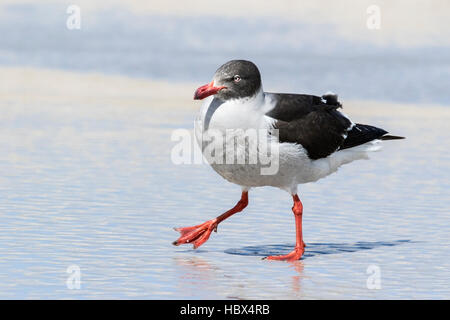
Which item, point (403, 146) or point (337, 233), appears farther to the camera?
point (403, 146)

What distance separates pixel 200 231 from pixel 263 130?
156 centimetres

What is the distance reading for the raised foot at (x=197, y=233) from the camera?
10.9m

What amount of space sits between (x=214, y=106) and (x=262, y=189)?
13.1 ft

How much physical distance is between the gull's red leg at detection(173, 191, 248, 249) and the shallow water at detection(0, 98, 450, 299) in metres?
0.10

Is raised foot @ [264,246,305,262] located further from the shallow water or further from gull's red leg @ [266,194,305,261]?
the shallow water

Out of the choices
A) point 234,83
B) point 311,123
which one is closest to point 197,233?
point 311,123

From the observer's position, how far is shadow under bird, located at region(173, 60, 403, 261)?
394 inches

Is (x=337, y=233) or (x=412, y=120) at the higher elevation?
(x=412, y=120)

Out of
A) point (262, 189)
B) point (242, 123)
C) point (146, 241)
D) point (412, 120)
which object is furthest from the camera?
point (412, 120)

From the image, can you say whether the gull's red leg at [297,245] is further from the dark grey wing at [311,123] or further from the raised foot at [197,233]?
the raised foot at [197,233]

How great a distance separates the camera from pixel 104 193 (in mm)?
13016

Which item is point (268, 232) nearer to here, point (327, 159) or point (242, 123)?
point (327, 159)

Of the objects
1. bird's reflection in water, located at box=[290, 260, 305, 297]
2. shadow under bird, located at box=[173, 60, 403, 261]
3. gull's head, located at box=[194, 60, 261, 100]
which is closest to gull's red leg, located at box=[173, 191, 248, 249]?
shadow under bird, located at box=[173, 60, 403, 261]

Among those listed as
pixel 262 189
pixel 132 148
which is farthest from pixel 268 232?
pixel 132 148
